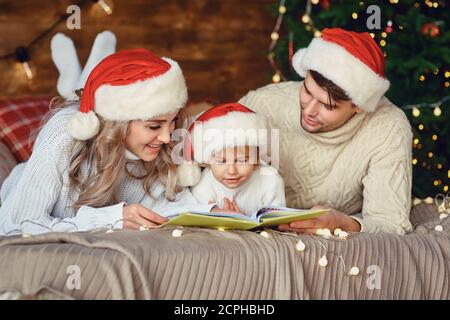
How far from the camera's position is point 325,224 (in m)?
2.50

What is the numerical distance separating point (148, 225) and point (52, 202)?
0.34 m

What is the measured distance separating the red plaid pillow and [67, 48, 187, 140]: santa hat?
0.85 metres

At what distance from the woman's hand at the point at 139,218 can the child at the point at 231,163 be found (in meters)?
0.35

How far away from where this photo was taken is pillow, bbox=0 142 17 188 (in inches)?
121

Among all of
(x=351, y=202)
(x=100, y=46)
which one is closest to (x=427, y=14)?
(x=351, y=202)

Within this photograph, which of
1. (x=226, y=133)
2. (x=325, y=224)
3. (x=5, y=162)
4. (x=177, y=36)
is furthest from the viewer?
(x=177, y=36)

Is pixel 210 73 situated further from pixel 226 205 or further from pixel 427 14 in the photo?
pixel 226 205

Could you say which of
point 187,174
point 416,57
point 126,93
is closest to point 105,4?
point 416,57

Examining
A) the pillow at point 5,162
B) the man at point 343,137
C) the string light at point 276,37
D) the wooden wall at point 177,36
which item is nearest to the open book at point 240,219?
the man at point 343,137

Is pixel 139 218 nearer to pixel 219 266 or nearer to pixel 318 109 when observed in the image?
pixel 219 266

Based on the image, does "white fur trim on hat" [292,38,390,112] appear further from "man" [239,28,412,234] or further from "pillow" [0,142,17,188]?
"pillow" [0,142,17,188]

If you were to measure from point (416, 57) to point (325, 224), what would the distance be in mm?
1297

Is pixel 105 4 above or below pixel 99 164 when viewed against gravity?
above

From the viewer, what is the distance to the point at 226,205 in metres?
2.67
